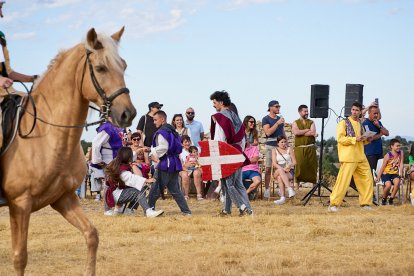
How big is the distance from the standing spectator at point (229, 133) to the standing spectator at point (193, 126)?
15.3 feet

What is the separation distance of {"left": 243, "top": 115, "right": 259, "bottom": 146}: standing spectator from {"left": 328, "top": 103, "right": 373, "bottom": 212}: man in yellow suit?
2397mm

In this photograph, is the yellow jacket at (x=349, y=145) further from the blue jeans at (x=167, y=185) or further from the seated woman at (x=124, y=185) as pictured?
the seated woman at (x=124, y=185)

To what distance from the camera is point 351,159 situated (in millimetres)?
15688

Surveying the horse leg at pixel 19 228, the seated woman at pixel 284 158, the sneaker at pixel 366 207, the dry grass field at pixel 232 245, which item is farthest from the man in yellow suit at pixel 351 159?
the horse leg at pixel 19 228

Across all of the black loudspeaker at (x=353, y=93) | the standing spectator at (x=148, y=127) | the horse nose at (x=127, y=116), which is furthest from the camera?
the standing spectator at (x=148, y=127)

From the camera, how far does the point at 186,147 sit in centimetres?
1883

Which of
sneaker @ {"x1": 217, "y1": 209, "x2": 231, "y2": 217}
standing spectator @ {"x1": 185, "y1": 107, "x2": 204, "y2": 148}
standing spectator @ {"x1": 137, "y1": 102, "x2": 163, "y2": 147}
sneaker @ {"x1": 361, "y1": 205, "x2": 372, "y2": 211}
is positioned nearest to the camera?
sneaker @ {"x1": 217, "y1": 209, "x2": 231, "y2": 217}

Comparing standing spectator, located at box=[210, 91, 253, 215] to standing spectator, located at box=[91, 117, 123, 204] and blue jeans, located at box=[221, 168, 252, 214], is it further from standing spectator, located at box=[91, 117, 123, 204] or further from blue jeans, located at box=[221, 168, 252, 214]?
standing spectator, located at box=[91, 117, 123, 204]

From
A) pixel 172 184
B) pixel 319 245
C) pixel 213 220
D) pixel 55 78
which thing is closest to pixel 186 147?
pixel 172 184

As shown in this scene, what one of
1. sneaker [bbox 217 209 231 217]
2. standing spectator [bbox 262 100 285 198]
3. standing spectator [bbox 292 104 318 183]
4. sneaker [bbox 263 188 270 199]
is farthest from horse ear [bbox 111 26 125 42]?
sneaker [bbox 263 188 270 199]

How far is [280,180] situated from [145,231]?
6.10m

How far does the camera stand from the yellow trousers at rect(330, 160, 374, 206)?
51.7 ft

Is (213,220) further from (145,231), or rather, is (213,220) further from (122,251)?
(122,251)

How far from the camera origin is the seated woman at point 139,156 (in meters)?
15.9
